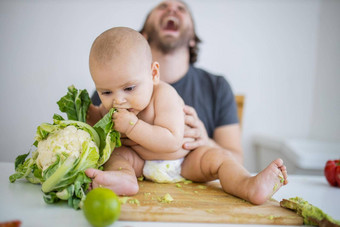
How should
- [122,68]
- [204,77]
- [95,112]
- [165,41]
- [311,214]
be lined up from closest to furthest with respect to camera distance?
[311,214] < [122,68] < [95,112] < [165,41] < [204,77]

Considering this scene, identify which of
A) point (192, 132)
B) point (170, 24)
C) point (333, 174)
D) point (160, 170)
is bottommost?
point (333, 174)

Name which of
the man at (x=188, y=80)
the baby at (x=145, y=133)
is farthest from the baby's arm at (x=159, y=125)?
the man at (x=188, y=80)

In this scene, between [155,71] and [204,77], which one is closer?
[155,71]

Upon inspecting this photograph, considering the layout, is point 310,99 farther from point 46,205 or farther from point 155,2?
point 46,205

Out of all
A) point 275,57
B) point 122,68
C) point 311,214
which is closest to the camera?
point 311,214

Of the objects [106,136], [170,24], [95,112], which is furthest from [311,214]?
[170,24]

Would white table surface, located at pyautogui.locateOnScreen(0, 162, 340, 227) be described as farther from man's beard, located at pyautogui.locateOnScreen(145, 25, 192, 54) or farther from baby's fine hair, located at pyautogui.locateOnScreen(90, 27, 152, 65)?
man's beard, located at pyautogui.locateOnScreen(145, 25, 192, 54)

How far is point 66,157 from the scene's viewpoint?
0.80m

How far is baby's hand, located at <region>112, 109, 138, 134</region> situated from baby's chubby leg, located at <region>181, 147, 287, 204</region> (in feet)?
0.95

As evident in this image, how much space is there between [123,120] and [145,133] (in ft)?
0.26

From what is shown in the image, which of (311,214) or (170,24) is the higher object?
(170,24)

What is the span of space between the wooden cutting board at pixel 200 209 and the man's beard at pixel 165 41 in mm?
1046

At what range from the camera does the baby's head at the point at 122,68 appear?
2.80 ft

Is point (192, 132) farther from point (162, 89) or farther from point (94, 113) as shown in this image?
point (94, 113)
